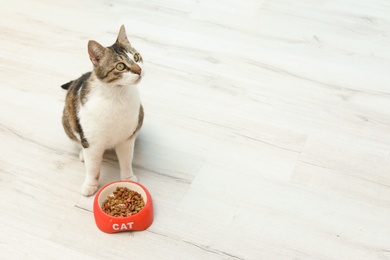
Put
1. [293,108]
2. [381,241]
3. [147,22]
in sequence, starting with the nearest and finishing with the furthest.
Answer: [381,241], [293,108], [147,22]

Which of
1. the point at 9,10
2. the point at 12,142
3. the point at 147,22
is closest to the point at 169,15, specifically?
the point at 147,22

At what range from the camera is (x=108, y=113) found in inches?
55.2

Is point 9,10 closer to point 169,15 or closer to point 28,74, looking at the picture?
point 28,74

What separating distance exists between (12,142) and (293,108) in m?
1.12

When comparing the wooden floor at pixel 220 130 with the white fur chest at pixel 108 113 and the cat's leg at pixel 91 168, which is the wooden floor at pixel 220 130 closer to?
the cat's leg at pixel 91 168

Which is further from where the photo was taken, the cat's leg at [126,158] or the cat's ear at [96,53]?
the cat's leg at [126,158]

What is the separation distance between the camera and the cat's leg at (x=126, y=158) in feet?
5.08

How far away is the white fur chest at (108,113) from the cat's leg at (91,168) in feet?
0.13

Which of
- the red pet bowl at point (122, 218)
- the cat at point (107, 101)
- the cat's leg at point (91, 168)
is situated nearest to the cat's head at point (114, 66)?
the cat at point (107, 101)

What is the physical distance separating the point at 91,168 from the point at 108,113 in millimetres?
236

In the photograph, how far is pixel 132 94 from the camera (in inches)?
56.6

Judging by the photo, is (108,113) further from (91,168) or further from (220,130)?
(220,130)

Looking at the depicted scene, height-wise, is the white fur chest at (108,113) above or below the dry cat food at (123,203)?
above

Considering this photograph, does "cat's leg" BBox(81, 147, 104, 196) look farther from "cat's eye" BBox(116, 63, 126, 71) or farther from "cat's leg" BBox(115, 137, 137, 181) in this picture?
"cat's eye" BBox(116, 63, 126, 71)
